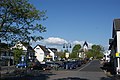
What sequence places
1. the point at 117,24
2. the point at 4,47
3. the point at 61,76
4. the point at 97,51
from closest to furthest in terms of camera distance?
the point at 4,47 → the point at 61,76 → the point at 117,24 → the point at 97,51

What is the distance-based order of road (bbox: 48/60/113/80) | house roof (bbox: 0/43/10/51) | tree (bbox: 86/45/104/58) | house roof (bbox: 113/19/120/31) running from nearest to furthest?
1. house roof (bbox: 0/43/10/51)
2. road (bbox: 48/60/113/80)
3. house roof (bbox: 113/19/120/31)
4. tree (bbox: 86/45/104/58)

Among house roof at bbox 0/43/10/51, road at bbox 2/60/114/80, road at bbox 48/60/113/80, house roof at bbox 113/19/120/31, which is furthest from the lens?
house roof at bbox 113/19/120/31

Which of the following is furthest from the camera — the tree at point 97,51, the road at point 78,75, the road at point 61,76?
the tree at point 97,51

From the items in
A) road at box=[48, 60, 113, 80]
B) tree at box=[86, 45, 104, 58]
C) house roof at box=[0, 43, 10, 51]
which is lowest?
road at box=[48, 60, 113, 80]

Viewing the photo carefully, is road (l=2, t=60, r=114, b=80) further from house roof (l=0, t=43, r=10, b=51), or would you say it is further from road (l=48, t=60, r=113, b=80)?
house roof (l=0, t=43, r=10, b=51)

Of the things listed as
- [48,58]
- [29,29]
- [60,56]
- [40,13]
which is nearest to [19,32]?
[29,29]

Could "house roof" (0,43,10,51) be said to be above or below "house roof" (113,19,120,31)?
below

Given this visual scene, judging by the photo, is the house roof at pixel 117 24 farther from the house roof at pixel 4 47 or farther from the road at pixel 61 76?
the house roof at pixel 4 47

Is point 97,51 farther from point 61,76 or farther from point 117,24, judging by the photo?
point 61,76

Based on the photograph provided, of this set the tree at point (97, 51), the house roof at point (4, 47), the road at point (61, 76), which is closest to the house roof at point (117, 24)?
the road at point (61, 76)

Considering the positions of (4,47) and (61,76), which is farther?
(61,76)

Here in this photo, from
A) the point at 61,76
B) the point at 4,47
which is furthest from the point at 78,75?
the point at 4,47

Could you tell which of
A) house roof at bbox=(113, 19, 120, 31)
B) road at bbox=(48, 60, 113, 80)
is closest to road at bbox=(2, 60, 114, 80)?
road at bbox=(48, 60, 113, 80)

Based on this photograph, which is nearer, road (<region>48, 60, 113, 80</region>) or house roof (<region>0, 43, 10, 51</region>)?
house roof (<region>0, 43, 10, 51</region>)
